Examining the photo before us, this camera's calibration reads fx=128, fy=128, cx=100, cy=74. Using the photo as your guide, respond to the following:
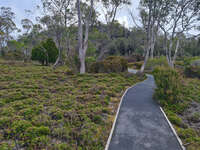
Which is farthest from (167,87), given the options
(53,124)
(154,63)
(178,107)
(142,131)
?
(154,63)

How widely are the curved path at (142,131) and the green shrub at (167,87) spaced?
0.72 meters

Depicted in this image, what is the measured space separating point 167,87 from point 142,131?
3220mm

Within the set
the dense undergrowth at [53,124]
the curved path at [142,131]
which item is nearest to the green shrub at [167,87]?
the curved path at [142,131]

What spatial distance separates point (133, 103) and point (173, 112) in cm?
154

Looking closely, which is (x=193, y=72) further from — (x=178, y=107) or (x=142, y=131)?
(x=142, y=131)

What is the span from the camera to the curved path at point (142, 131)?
3008mm

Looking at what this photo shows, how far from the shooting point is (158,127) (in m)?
3.78

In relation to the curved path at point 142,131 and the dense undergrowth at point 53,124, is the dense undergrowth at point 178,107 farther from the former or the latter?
the dense undergrowth at point 53,124

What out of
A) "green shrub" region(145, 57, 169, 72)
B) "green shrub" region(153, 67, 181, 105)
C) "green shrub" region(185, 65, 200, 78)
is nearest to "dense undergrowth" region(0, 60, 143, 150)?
"green shrub" region(153, 67, 181, 105)

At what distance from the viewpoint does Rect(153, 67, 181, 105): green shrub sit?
18.4 ft

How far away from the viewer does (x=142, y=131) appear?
3559 mm

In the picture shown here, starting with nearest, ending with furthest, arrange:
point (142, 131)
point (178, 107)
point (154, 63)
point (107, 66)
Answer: point (142, 131), point (178, 107), point (107, 66), point (154, 63)

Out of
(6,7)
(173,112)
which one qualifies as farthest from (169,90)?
(6,7)

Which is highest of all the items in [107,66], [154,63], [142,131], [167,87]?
[154,63]
